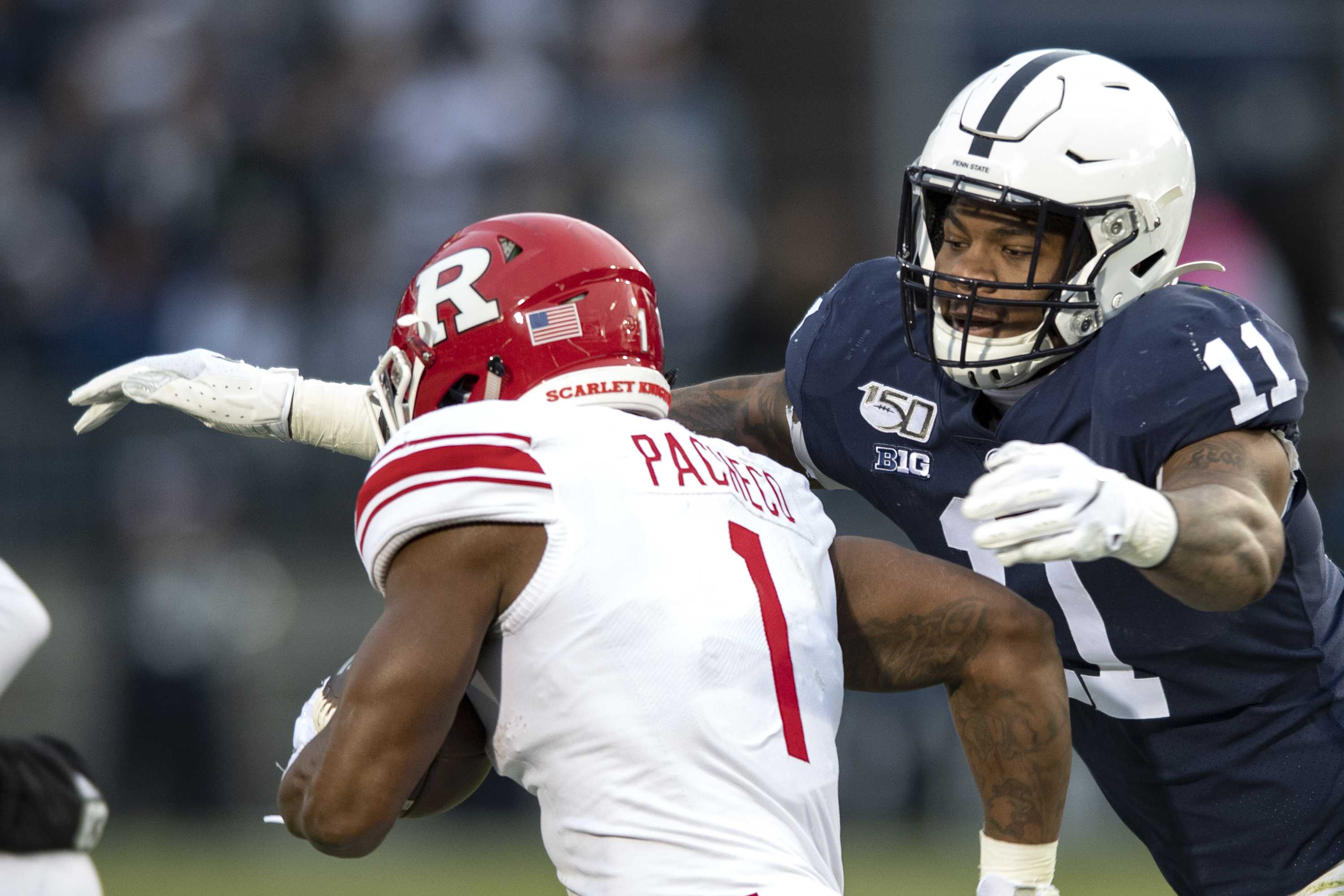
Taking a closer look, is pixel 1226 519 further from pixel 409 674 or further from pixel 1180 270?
pixel 409 674

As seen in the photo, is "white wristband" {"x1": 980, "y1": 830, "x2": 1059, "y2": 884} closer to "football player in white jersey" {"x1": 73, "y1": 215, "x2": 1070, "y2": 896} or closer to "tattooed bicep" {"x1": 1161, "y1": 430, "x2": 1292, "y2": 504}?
"football player in white jersey" {"x1": 73, "y1": 215, "x2": 1070, "y2": 896}

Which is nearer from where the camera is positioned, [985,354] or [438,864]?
[985,354]

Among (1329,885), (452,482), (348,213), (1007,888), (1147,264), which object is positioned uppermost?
(452,482)

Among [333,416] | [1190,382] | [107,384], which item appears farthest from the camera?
[107,384]

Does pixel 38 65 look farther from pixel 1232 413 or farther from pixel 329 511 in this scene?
pixel 1232 413

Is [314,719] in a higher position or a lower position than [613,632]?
lower

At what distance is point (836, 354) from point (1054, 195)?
0.53 m

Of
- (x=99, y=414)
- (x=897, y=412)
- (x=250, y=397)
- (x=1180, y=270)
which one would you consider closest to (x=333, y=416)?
(x=250, y=397)

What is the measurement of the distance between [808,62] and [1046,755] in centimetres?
752

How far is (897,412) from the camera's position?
312 centimetres

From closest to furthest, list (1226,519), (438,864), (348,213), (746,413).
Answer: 1. (1226,519)
2. (746,413)
3. (438,864)
4. (348,213)

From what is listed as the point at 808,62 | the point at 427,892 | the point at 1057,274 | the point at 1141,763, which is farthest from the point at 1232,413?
the point at 808,62

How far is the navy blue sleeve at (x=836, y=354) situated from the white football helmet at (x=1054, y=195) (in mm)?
166

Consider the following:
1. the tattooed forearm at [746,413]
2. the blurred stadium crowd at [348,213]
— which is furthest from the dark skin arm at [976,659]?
the blurred stadium crowd at [348,213]
